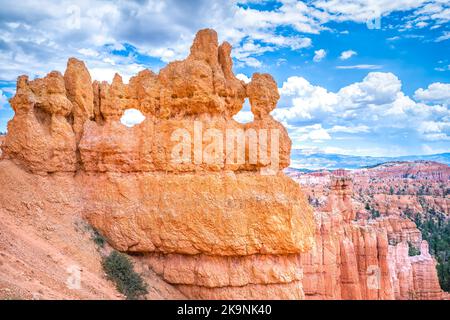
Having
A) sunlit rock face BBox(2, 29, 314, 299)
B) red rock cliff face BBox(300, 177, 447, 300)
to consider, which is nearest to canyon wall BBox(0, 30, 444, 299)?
sunlit rock face BBox(2, 29, 314, 299)

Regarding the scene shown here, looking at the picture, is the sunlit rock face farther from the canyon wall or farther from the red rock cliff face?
the red rock cliff face

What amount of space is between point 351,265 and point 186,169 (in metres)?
27.8

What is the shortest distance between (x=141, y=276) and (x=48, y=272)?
3.76 metres

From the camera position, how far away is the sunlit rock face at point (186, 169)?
1529 cm

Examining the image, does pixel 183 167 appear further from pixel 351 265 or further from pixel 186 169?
pixel 351 265

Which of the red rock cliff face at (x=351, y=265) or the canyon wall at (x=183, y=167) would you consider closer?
the canyon wall at (x=183, y=167)

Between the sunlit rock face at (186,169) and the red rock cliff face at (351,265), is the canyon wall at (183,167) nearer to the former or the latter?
the sunlit rock face at (186,169)

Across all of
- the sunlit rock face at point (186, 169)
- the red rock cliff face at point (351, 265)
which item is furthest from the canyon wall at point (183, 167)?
the red rock cliff face at point (351, 265)

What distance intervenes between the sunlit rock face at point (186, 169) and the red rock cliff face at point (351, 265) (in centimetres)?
2196

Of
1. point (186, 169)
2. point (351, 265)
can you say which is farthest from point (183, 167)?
point (351, 265)

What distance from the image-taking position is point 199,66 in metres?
15.8

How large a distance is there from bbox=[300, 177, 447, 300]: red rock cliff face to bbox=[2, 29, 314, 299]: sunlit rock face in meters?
22.0

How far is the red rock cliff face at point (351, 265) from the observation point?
3703 cm

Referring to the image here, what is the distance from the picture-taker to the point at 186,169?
15.7 metres
